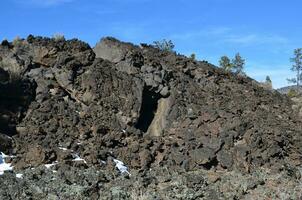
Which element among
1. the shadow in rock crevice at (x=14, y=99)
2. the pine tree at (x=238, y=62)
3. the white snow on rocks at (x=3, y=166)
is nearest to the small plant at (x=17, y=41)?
the shadow in rock crevice at (x=14, y=99)

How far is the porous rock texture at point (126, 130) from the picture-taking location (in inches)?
575

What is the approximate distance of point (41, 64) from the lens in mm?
20391

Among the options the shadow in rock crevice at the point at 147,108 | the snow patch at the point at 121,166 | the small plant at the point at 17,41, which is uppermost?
the small plant at the point at 17,41

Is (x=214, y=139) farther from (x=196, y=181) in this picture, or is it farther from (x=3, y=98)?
(x=3, y=98)

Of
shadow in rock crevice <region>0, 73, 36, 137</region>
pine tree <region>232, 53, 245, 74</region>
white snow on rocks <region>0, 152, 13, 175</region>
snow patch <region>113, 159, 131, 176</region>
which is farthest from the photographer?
pine tree <region>232, 53, 245, 74</region>

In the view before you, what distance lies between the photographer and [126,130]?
19.1 m

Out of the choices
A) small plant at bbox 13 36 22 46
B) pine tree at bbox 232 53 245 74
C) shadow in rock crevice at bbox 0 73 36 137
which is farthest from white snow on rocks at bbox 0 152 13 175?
pine tree at bbox 232 53 245 74

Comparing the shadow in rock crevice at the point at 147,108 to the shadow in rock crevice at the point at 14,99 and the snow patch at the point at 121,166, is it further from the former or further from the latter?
the shadow in rock crevice at the point at 14,99

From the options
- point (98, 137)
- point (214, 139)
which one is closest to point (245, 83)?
point (214, 139)

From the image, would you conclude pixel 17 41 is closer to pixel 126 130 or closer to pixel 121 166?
pixel 126 130

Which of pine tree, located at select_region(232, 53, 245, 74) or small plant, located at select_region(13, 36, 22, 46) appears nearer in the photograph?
small plant, located at select_region(13, 36, 22, 46)

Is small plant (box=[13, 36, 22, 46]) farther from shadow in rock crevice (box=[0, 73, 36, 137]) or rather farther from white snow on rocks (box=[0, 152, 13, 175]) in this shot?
white snow on rocks (box=[0, 152, 13, 175])

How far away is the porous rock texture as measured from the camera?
48.0ft

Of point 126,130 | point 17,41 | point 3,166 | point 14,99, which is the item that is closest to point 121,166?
point 126,130
